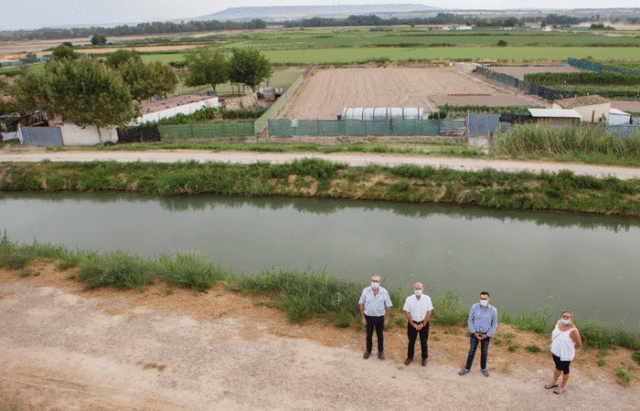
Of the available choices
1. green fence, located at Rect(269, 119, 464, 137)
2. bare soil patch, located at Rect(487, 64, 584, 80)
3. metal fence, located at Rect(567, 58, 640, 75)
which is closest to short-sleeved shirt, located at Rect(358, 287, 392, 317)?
green fence, located at Rect(269, 119, 464, 137)

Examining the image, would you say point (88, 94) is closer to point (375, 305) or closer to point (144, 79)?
point (144, 79)

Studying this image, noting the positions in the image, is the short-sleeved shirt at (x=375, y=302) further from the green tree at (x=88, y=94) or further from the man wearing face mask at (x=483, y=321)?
the green tree at (x=88, y=94)

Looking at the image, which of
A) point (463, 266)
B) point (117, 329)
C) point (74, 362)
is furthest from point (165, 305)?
point (463, 266)

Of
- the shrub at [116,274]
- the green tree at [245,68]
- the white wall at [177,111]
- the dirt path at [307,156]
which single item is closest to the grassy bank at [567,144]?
the dirt path at [307,156]

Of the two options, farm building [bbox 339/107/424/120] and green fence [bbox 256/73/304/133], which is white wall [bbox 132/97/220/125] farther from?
farm building [bbox 339/107/424/120]

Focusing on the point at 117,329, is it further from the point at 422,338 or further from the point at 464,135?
the point at 464,135
